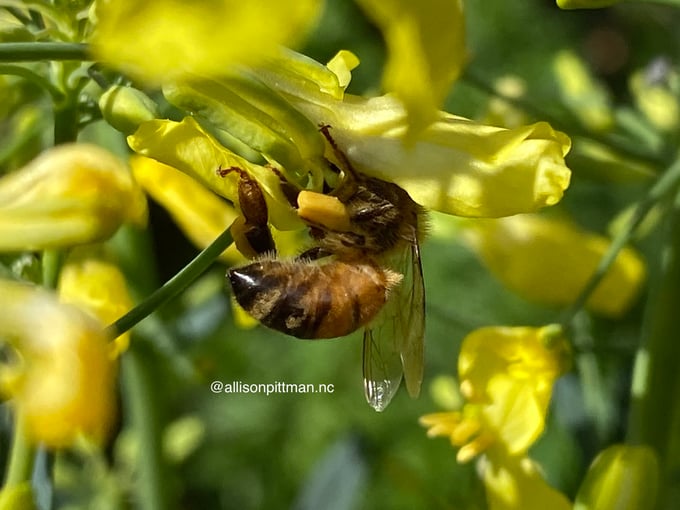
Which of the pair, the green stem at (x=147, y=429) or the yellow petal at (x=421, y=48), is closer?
the yellow petal at (x=421, y=48)

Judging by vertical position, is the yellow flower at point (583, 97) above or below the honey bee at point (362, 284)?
below

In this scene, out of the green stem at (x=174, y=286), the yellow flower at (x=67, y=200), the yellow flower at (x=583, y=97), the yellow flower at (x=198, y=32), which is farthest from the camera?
the yellow flower at (x=583, y=97)

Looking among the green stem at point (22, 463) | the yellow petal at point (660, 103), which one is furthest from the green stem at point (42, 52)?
the yellow petal at point (660, 103)

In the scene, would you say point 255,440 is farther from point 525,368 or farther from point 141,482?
point 525,368

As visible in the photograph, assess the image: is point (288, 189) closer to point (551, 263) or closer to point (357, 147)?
point (357, 147)

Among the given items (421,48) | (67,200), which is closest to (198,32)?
(421,48)

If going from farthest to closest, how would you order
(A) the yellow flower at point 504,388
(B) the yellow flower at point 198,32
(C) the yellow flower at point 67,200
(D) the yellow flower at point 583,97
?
(D) the yellow flower at point 583,97 → (A) the yellow flower at point 504,388 → (C) the yellow flower at point 67,200 → (B) the yellow flower at point 198,32

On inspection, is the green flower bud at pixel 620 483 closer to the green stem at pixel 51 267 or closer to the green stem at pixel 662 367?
the green stem at pixel 662 367

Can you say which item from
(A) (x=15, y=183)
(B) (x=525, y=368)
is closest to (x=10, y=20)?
(A) (x=15, y=183)
